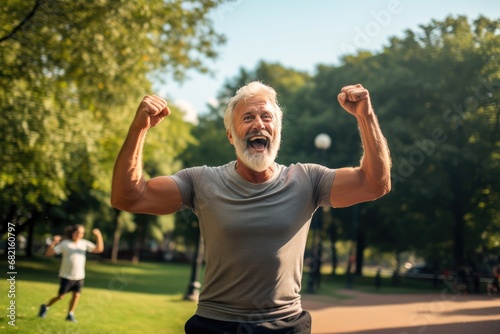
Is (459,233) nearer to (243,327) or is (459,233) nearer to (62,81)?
(62,81)

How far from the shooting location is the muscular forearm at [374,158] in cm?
229

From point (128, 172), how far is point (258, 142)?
72 cm

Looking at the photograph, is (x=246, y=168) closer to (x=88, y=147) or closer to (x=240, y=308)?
(x=240, y=308)

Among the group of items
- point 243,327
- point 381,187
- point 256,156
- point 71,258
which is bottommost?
point 71,258

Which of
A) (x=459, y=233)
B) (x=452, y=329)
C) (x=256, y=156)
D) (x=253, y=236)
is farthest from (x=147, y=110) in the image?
(x=459, y=233)

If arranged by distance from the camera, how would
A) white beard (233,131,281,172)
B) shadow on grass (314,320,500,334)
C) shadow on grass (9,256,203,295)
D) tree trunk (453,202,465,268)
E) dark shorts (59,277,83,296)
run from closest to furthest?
white beard (233,131,281,172), shadow on grass (314,320,500,334), dark shorts (59,277,83,296), shadow on grass (9,256,203,295), tree trunk (453,202,465,268)

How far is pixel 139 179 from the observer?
2.28m

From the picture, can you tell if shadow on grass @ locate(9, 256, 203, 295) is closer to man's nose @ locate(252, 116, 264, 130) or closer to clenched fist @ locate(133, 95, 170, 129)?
man's nose @ locate(252, 116, 264, 130)

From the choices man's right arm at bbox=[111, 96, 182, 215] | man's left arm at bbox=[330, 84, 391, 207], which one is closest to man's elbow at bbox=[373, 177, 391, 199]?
man's left arm at bbox=[330, 84, 391, 207]

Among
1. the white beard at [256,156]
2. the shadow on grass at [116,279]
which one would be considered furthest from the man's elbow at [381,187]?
the shadow on grass at [116,279]

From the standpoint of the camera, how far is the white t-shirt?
8500mm

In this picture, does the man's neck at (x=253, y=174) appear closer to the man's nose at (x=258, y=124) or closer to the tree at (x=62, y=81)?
the man's nose at (x=258, y=124)

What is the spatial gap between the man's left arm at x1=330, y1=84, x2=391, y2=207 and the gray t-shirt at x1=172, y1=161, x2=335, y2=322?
0.10 metres

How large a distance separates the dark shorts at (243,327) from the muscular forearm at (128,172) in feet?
2.27
